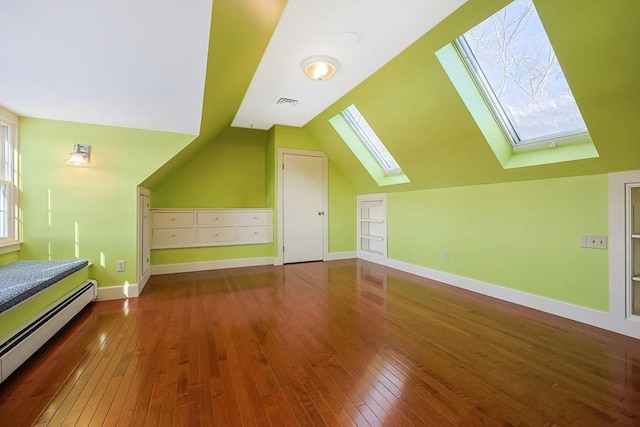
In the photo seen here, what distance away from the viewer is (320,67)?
8.43ft

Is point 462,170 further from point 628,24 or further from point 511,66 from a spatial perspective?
point 628,24

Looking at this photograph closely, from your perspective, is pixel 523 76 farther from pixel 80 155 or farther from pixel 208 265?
pixel 208 265

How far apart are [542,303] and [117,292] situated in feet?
14.2

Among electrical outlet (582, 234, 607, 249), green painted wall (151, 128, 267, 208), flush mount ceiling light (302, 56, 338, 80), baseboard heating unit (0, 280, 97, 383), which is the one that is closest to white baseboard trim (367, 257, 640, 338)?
electrical outlet (582, 234, 607, 249)

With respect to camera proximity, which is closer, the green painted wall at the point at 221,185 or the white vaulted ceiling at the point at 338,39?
the white vaulted ceiling at the point at 338,39

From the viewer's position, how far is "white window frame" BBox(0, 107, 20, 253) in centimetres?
254

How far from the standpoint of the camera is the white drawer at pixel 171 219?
4188 mm

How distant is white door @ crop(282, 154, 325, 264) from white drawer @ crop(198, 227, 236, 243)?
34.5 inches

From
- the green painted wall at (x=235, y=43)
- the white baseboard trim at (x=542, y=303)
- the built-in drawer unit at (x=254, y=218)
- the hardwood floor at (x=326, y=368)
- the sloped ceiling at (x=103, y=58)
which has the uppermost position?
the green painted wall at (x=235, y=43)

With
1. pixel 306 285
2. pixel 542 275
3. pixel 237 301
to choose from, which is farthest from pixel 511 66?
pixel 237 301

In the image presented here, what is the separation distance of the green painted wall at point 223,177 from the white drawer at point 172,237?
45cm

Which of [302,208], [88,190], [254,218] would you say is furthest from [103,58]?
[302,208]

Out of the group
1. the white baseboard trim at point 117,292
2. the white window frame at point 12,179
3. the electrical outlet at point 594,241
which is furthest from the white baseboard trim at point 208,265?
the electrical outlet at point 594,241

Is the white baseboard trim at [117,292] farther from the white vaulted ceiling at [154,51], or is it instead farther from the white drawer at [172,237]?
the white vaulted ceiling at [154,51]
